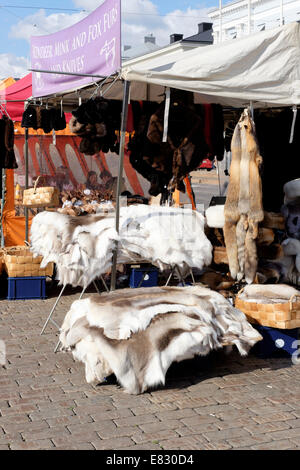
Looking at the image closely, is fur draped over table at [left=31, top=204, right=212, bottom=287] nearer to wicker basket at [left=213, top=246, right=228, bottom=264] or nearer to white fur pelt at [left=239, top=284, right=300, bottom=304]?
wicker basket at [left=213, top=246, right=228, bottom=264]

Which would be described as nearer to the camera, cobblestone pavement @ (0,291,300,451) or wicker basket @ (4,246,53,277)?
cobblestone pavement @ (0,291,300,451)

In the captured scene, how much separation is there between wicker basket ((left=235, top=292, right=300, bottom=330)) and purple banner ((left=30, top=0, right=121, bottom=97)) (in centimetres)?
255

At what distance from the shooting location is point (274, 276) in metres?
6.27

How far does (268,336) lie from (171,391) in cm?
121

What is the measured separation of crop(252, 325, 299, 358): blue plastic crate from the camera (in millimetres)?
5316

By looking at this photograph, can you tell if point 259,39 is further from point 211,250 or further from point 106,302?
point 106,302

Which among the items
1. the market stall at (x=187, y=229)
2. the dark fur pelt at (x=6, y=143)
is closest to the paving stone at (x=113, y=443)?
the market stall at (x=187, y=229)

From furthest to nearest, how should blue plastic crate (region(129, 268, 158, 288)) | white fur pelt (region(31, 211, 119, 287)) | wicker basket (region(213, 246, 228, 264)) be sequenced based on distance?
blue plastic crate (region(129, 268, 158, 288))
wicker basket (region(213, 246, 228, 264))
white fur pelt (region(31, 211, 119, 287))

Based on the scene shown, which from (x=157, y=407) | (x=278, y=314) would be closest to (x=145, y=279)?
(x=278, y=314)

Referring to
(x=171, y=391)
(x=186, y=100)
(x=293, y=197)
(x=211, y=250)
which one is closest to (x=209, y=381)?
(x=171, y=391)

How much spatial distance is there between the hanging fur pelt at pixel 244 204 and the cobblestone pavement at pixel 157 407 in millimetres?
911

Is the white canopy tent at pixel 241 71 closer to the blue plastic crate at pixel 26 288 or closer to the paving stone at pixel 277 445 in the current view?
the paving stone at pixel 277 445

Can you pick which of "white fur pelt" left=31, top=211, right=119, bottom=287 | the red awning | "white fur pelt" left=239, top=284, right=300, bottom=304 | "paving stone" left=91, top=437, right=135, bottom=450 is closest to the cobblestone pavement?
"paving stone" left=91, top=437, right=135, bottom=450

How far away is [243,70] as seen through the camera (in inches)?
212
